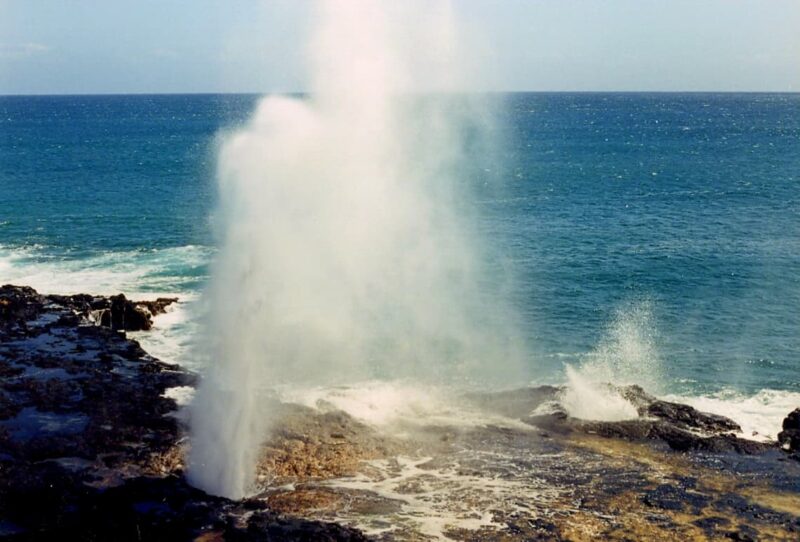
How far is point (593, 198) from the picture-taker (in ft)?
339

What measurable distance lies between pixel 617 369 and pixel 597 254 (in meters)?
27.4

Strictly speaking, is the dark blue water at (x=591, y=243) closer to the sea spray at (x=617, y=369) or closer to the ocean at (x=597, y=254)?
the ocean at (x=597, y=254)

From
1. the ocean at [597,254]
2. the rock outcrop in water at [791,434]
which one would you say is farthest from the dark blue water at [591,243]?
the rock outcrop in water at [791,434]

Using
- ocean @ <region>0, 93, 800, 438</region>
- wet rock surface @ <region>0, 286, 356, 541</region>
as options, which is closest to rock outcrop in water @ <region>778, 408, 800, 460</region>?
ocean @ <region>0, 93, 800, 438</region>

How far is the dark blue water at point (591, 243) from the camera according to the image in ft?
165

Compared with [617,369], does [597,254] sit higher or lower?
higher

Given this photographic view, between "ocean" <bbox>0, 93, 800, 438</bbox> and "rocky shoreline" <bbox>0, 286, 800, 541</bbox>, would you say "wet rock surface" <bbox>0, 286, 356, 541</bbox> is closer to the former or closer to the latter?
"rocky shoreline" <bbox>0, 286, 800, 541</bbox>

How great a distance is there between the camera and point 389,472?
3088cm

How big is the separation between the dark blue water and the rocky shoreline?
1007 centimetres

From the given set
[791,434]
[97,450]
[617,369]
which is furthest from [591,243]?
[97,450]

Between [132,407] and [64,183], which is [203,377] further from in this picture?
[64,183]

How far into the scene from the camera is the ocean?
47.1 m

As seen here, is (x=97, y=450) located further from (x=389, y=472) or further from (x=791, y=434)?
(x=791, y=434)

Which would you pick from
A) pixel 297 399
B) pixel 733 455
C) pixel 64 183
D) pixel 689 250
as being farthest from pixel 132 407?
pixel 64 183
